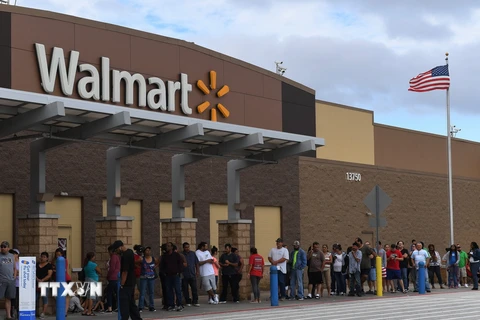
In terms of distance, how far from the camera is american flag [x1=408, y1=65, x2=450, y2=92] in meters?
38.0

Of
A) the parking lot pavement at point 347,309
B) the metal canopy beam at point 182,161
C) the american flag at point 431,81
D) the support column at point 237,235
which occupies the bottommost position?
the parking lot pavement at point 347,309

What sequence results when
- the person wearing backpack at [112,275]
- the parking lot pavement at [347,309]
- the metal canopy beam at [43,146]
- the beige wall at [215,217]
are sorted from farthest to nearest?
the beige wall at [215,217] → the person wearing backpack at [112,275] → the metal canopy beam at [43,146] → the parking lot pavement at [347,309]

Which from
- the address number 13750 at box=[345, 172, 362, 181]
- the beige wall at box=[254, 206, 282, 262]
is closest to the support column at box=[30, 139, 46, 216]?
the beige wall at box=[254, 206, 282, 262]

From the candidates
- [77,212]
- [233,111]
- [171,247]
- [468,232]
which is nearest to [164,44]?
[233,111]

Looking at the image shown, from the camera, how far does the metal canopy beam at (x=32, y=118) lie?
20266 mm

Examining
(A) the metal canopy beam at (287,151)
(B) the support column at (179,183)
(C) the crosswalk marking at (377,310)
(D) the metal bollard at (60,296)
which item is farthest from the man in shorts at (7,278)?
(A) the metal canopy beam at (287,151)

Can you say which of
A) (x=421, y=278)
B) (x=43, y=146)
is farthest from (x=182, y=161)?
(x=421, y=278)

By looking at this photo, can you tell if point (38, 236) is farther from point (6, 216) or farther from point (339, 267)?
point (339, 267)

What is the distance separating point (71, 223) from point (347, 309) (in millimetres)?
8700

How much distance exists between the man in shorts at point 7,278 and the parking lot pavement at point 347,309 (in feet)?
5.97

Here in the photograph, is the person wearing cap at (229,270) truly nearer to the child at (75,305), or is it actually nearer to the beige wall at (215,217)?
the child at (75,305)

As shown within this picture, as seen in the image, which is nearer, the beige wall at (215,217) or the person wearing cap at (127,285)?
the person wearing cap at (127,285)

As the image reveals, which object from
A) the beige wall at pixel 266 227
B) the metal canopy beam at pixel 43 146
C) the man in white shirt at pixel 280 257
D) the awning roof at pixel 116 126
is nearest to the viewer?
the awning roof at pixel 116 126

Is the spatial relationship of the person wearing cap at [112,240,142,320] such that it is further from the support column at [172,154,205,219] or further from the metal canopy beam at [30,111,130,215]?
the support column at [172,154,205,219]
